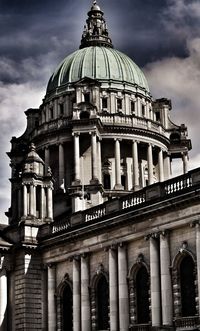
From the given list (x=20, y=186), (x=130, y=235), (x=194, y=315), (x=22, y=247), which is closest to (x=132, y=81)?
(x=20, y=186)

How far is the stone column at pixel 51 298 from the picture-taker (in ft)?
174

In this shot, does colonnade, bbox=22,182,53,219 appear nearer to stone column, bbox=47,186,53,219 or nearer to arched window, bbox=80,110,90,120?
stone column, bbox=47,186,53,219

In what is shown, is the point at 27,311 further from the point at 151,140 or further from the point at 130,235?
the point at 151,140

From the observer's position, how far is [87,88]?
77000 mm

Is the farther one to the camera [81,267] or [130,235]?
[81,267]

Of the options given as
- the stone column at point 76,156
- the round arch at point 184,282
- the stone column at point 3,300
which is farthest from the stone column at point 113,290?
the stone column at point 76,156

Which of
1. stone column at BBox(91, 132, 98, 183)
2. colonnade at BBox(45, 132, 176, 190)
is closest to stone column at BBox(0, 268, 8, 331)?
colonnade at BBox(45, 132, 176, 190)

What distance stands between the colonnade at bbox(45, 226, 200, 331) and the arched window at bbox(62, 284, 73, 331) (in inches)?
33.9

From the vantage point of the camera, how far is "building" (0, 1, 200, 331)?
43.1 meters

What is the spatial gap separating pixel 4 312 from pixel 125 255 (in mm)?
12614

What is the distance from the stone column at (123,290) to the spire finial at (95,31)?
42.5 meters

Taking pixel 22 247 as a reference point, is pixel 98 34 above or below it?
above

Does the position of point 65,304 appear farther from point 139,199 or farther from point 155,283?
point 155,283

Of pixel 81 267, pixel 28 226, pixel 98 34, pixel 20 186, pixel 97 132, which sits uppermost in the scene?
pixel 98 34
